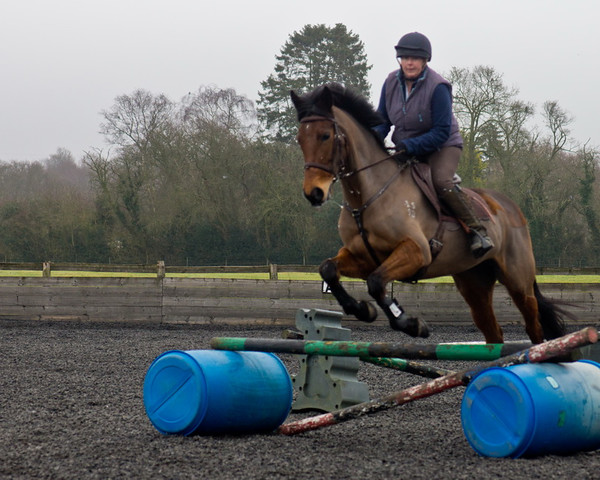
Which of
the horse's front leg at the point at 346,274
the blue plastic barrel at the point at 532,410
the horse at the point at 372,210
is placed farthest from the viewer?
the horse's front leg at the point at 346,274

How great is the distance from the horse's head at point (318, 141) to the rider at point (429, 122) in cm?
62

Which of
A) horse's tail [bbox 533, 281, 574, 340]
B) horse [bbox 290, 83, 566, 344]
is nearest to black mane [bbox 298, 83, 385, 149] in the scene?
horse [bbox 290, 83, 566, 344]

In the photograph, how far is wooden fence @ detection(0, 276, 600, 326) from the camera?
1227 cm

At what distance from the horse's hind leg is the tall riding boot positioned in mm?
622

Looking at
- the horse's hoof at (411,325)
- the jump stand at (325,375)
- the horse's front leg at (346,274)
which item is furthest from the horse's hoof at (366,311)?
the jump stand at (325,375)

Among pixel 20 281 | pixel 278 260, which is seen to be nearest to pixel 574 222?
pixel 278 260

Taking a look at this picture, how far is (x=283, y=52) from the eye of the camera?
1672 inches

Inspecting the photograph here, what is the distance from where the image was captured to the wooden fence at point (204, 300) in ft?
40.2

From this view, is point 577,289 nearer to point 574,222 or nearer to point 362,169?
point 362,169

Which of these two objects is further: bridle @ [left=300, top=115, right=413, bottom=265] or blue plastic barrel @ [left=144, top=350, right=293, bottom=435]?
bridle @ [left=300, top=115, right=413, bottom=265]

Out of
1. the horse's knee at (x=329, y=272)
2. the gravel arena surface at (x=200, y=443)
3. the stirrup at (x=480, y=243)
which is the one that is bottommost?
the gravel arena surface at (x=200, y=443)

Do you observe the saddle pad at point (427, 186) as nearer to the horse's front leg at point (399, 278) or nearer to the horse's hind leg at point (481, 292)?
A: the horse's front leg at point (399, 278)

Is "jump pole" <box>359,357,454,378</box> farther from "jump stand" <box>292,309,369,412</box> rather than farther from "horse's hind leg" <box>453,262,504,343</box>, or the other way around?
"horse's hind leg" <box>453,262,504,343</box>

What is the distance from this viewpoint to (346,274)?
16.3 feet
